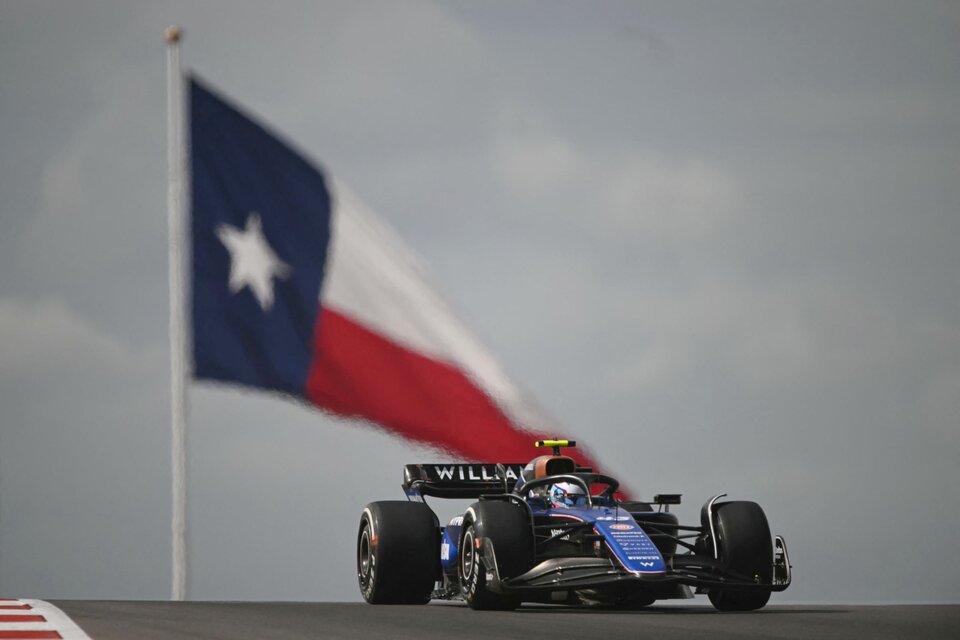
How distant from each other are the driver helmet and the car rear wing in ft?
6.21

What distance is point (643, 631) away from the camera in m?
13.9

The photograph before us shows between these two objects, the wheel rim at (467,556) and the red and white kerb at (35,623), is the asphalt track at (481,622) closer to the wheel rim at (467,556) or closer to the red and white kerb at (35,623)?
the red and white kerb at (35,623)

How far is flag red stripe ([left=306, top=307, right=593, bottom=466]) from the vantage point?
21.5 m

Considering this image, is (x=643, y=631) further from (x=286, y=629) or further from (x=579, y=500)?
(x=579, y=500)

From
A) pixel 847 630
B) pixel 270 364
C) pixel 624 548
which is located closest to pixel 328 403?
pixel 270 364

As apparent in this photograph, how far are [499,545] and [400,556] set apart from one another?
10.3 ft

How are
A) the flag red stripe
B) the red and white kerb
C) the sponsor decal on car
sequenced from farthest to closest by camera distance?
the sponsor decal on car, the flag red stripe, the red and white kerb

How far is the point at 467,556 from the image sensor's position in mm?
18781

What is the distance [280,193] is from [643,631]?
10529mm

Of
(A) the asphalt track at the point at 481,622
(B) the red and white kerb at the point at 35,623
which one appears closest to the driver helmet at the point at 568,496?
(A) the asphalt track at the point at 481,622

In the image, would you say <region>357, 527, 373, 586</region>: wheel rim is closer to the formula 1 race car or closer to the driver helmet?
the formula 1 race car

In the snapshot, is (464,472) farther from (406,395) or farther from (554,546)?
(554,546)

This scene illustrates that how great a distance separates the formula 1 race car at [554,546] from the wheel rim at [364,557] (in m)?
0.02

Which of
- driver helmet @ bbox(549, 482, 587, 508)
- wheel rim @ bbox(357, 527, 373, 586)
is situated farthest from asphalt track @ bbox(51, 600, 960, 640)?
wheel rim @ bbox(357, 527, 373, 586)
